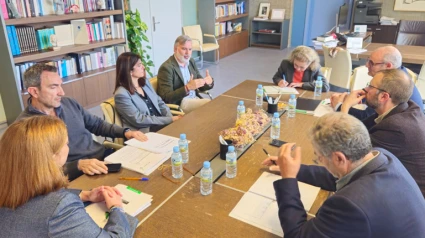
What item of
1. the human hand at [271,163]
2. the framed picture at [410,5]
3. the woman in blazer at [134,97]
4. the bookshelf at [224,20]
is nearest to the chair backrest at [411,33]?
the framed picture at [410,5]

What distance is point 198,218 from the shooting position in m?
1.40

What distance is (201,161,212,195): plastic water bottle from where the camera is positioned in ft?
5.04

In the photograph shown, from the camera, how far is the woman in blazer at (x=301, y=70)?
320cm

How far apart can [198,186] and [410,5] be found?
21.9ft

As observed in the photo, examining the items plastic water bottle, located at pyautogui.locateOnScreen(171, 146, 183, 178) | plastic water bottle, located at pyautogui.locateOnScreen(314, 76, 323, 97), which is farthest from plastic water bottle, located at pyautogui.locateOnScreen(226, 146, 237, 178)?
plastic water bottle, located at pyautogui.locateOnScreen(314, 76, 323, 97)

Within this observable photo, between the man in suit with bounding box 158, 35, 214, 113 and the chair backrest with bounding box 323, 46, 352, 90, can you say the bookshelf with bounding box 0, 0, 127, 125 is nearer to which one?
the man in suit with bounding box 158, 35, 214, 113

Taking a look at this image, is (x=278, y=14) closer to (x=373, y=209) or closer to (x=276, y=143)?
(x=276, y=143)

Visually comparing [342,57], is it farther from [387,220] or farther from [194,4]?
[194,4]

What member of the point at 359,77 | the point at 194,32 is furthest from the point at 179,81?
the point at 194,32

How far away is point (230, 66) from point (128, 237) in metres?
5.85

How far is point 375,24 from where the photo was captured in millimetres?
6527

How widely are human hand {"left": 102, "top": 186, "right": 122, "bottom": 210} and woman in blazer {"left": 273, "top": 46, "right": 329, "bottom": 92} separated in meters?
2.22

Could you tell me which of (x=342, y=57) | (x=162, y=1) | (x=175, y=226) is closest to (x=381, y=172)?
(x=175, y=226)

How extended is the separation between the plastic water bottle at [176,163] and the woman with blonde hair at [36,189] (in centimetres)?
58
